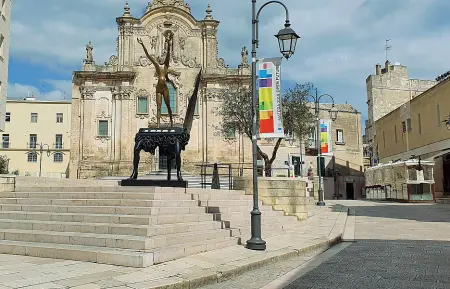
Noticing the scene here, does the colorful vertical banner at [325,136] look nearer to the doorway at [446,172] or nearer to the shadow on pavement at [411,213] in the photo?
the shadow on pavement at [411,213]

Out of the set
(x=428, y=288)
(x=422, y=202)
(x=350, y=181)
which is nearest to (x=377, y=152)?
(x=350, y=181)

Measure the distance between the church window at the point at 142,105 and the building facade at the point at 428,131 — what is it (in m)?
22.9

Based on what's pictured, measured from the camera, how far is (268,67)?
37.5 ft

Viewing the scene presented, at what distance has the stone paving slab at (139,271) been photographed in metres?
5.98

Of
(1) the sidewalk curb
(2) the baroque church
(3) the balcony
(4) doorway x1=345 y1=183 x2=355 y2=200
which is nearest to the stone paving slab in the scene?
(1) the sidewalk curb

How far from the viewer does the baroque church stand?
3619 centimetres

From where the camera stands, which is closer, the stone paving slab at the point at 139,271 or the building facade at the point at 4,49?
the stone paving slab at the point at 139,271

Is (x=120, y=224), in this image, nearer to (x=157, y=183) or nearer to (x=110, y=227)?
(x=110, y=227)

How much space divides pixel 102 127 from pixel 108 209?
2815 centimetres

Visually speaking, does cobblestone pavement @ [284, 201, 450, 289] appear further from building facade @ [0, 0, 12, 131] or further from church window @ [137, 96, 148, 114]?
church window @ [137, 96, 148, 114]

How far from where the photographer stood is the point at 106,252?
24.6 feet

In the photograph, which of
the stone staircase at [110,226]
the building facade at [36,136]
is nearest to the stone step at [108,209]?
the stone staircase at [110,226]

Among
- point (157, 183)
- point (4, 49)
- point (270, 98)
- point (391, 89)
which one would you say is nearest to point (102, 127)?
point (4, 49)

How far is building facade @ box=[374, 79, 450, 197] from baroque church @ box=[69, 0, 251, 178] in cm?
1475
